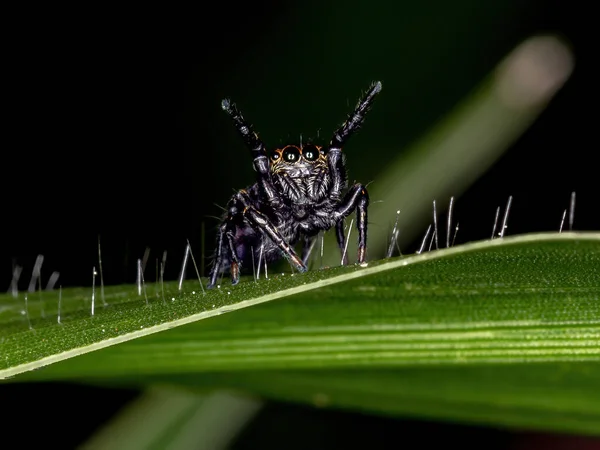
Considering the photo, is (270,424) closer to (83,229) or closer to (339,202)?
(339,202)

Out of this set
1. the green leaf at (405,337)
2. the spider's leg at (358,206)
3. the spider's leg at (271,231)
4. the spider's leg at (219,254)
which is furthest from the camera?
the spider's leg at (219,254)

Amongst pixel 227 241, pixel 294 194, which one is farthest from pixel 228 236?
pixel 294 194

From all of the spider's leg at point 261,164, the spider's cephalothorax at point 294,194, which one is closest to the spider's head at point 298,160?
the spider's cephalothorax at point 294,194

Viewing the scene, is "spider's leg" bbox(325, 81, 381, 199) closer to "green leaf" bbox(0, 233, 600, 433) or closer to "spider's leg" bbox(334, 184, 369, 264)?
"spider's leg" bbox(334, 184, 369, 264)

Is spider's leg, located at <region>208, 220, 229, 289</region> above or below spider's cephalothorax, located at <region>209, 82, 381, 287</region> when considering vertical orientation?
below

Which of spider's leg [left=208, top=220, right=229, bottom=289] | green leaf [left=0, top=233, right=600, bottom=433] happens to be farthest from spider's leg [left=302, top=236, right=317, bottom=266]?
green leaf [left=0, top=233, right=600, bottom=433]

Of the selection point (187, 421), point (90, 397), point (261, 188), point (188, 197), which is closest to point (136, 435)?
point (187, 421)

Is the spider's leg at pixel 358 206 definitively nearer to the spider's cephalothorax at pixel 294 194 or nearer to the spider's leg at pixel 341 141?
the spider's cephalothorax at pixel 294 194
